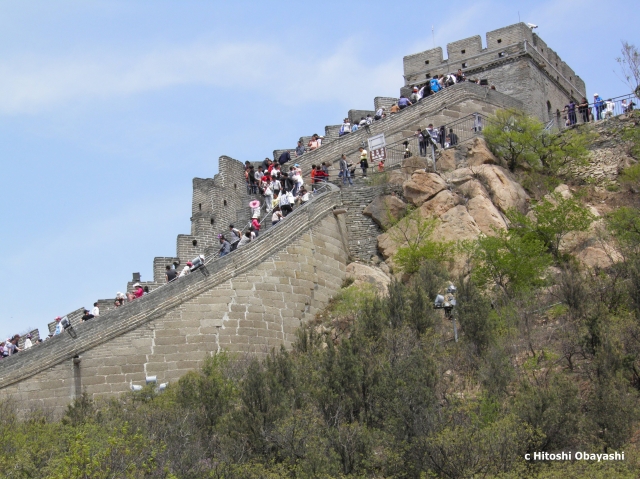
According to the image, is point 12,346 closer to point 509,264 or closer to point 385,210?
point 385,210

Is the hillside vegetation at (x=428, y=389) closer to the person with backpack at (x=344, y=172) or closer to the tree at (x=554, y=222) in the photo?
the tree at (x=554, y=222)

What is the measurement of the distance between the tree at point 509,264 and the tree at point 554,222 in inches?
39.0

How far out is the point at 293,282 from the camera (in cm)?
3072

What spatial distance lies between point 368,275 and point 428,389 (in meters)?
10.3

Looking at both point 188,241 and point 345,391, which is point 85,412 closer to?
point 345,391

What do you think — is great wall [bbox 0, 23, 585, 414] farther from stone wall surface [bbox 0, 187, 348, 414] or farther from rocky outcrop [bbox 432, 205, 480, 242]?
rocky outcrop [bbox 432, 205, 480, 242]

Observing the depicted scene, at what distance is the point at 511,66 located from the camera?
1715 inches

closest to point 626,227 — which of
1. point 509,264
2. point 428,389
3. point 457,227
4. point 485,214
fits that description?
point 509,264

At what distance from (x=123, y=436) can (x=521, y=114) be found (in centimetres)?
2025

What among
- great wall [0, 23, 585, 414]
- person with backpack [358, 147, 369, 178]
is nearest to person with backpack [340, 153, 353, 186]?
great wall [0, 23, 585, 414]

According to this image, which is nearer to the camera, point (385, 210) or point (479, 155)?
point (385, 210)

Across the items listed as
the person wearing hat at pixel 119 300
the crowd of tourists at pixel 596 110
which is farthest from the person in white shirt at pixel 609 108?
the person wearing hat at pixel 119 300

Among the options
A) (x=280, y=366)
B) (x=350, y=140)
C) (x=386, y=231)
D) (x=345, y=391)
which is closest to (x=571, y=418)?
(x=345, y=391)

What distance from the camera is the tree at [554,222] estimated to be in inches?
1229
